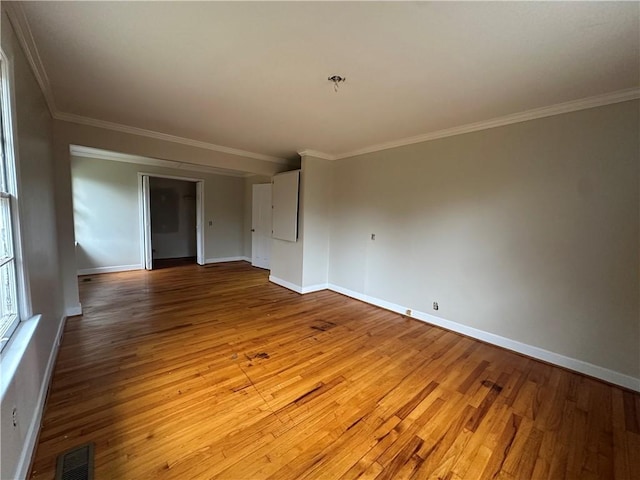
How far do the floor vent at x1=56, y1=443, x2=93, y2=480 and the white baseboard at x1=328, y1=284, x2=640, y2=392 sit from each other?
3.36 metres

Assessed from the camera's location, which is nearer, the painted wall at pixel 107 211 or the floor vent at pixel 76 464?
the floor vent at pixel 76 464

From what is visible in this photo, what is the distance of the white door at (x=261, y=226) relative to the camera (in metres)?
6.36

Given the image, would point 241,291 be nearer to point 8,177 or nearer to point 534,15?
point 8,177

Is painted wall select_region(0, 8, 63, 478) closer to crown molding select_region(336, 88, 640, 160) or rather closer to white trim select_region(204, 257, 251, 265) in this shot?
crown molding select_region(336, 88, 640, 160)

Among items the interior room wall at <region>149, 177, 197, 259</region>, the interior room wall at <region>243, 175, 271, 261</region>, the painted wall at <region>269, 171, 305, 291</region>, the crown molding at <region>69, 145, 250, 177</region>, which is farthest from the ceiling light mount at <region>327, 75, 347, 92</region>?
the interior room wall at <region>149, 177, 197, 259</region>

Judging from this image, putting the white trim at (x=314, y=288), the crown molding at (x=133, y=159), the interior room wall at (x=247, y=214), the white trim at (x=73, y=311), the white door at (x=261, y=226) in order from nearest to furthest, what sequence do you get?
1. the white trim at (x=73, y=311)
2. the white trim at (x=314, y=288)
3. the crown molding at (x=133, y=159)
4. the white door at (x=261, y=226)
5. the interior room wall at (x=247, y=214)

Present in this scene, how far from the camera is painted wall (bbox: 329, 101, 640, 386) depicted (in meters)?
2.26

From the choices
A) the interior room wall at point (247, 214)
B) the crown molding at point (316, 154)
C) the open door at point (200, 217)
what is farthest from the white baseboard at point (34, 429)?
the interior room wall at point (247, 214)

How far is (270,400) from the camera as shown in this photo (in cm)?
197

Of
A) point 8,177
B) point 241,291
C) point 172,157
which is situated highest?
point 172,157

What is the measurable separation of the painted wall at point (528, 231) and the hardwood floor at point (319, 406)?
424 mm

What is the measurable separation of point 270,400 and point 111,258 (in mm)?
5655

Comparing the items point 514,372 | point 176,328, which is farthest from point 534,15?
point 176,328

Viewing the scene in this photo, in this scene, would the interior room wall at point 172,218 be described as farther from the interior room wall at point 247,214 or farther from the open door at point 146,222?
the interior room wall at point 247,214
